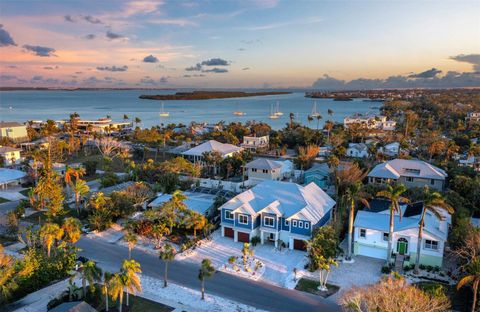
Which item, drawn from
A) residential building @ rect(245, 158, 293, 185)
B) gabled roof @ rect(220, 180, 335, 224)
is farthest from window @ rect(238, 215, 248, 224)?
residential building @ rect(245, 158, 293, 185)

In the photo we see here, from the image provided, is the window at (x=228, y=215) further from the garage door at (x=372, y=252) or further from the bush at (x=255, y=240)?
the garage door at (x=372, y=252)

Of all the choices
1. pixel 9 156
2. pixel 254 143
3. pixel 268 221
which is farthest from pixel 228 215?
pixel 254 143

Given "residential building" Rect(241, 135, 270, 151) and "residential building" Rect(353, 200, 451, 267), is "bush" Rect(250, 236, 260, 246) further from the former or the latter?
"residential building" Rect(241, 135, 270, 151)

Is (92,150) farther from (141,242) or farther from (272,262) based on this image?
(272,262)

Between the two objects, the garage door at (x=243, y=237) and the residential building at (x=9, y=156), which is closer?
the garage door at (x=243, y=237)

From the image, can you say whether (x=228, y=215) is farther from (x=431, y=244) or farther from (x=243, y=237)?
(x=431, y=244)

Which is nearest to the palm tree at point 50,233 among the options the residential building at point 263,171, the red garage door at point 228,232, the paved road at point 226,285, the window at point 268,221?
the paved road at point 226,285
